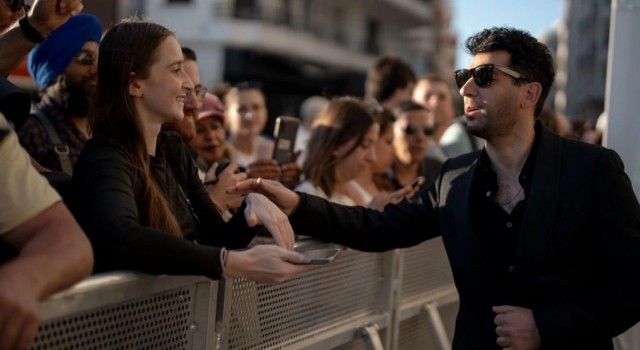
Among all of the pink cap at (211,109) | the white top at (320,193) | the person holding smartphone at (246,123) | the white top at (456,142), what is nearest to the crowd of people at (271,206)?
the pink cap at (211,109)

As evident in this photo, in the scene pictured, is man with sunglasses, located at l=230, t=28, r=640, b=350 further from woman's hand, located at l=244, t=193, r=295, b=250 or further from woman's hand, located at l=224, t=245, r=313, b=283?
woman's hand, located at l=224, t=245, r=313, b=283

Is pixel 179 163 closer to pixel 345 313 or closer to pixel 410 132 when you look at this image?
pixel 345 313

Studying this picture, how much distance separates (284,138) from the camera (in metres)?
4.39

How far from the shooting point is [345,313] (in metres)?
3.31

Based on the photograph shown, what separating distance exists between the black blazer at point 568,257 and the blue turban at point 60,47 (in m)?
2.00

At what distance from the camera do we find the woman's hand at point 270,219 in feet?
8.27

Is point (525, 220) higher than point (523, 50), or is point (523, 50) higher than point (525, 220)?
point (523, 50)

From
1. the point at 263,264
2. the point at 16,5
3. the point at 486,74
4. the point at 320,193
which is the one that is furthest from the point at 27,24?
the point at 320,193

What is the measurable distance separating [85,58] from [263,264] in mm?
2067

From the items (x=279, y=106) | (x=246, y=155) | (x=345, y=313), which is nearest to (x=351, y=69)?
(x=279, y=106)

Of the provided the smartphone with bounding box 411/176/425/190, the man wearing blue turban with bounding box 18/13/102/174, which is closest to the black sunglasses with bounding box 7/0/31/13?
the man wearing blue turban with bounding box 18/13/102/174

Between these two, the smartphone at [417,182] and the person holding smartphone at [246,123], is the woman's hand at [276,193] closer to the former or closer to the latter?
the smartphone at [417,182]

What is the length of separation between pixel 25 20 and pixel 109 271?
1122 mm

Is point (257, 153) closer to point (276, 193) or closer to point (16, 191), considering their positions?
point (276, 193)
